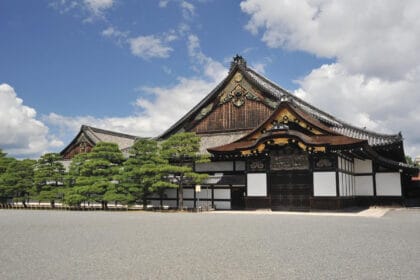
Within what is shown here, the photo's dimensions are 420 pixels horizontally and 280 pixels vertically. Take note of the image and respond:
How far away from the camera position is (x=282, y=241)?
33.2 feet

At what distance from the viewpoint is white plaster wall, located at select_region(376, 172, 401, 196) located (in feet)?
81.1

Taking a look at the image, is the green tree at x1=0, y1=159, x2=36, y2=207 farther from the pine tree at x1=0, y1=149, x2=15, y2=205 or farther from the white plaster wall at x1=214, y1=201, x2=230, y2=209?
the white plaster wall at x1=214, y1=201, x2=230, y2=209

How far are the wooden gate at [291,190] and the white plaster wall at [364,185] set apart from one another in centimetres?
535

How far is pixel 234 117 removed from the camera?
97.2ft

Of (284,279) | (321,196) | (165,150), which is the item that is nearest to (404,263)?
(284,279)

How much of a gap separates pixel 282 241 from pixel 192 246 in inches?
99.8

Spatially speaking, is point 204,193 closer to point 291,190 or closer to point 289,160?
point 291,190

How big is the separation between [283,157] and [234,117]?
7192mm

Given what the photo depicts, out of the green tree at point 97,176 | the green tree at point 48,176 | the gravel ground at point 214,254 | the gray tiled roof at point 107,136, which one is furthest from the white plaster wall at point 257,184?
the gray tiled roof at point 107,136

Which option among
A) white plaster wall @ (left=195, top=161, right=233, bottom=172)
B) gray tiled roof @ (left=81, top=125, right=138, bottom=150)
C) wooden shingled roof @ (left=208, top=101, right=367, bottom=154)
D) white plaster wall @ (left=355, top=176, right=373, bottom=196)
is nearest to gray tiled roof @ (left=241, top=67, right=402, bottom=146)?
wooden shingled roof @ (left=208, top=101, right=367, bottom=154)

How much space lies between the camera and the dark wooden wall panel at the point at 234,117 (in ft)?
93.9

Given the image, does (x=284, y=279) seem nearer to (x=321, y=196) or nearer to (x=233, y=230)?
(x=233, y=230)

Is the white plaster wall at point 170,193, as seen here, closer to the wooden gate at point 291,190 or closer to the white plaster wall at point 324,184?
the wooden gate at point 291,190

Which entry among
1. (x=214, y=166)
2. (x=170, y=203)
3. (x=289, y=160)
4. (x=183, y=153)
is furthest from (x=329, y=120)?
(x=170, y=203)
